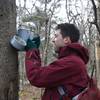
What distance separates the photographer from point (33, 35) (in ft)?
10.0

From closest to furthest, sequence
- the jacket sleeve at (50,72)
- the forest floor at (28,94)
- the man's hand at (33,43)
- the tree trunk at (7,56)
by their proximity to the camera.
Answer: the jacket sleeve at (50,72), the man's hand at (33,43), the tree trunk at (7,56), the forest floor at (28,94)

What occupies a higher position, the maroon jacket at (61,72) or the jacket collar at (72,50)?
the jacket collar at (72,50)

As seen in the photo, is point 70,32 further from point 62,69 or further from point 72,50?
point 62,69

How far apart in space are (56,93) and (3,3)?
39.1 inches

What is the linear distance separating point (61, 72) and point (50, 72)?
98 mm

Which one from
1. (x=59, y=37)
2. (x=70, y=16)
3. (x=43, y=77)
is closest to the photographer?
(x=43, y=77)

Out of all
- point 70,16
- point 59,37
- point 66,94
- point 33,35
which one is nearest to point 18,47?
point 33,35

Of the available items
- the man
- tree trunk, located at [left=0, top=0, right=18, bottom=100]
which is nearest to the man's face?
the man

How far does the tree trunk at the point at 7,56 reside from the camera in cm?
313

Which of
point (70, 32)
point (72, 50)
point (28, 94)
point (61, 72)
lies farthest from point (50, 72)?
point (28, 94)

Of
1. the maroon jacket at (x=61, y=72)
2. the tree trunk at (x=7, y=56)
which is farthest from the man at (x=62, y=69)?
the tree trunk at (x=7, y=56)

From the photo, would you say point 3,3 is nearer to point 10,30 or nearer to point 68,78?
point 10,30

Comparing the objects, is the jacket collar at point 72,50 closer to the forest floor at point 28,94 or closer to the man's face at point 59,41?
the man's face at point 59,41

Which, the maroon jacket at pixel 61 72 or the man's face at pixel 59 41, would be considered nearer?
the maroon jacket at pixel 61 72
